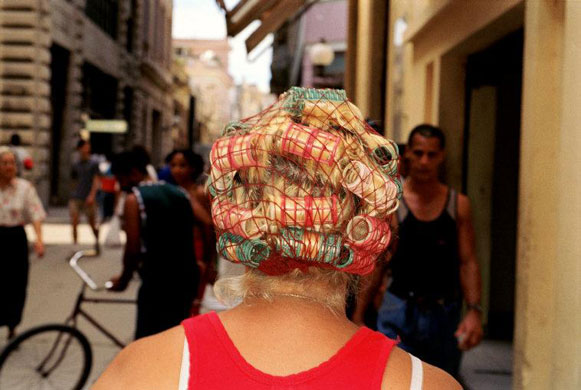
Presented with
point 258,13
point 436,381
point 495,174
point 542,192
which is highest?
point 258,13

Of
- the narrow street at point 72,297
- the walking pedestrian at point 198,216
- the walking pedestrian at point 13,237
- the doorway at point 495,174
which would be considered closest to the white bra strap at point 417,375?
the walking pedestrian at point 198,216

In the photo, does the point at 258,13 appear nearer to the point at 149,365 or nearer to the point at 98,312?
the point at 98,312

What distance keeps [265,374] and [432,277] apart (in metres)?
2.49

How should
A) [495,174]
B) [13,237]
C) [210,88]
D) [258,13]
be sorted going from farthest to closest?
[210,88] → [258,13] → [495,174] → [13,237]

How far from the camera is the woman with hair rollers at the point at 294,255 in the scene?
1.30m

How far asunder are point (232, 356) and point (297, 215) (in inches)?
10.5

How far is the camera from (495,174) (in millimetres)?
6820

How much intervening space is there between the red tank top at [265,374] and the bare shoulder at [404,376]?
14mm

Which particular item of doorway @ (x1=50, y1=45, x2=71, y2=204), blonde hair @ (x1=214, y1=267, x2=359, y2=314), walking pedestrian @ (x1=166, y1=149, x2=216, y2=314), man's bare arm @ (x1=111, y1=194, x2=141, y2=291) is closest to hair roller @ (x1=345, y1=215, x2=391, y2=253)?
blonde hair @ (x1=214, y1=267, x2=359, y2=314)

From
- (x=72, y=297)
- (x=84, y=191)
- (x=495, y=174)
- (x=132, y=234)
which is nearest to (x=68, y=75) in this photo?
(x=84, y=191)

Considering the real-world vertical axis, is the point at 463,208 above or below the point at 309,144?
below

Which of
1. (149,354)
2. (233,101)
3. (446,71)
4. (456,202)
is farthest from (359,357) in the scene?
(233,101)

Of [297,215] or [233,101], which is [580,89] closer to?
[297,215]

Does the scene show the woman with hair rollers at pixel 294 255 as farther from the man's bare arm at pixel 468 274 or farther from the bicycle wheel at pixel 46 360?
the bicycle wheel at pixel 46 360
